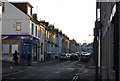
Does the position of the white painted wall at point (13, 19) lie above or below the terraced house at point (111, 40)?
above

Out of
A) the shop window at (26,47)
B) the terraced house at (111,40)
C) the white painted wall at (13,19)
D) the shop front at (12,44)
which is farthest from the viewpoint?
the shop window at (26,47)

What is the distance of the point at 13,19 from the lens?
51.2 metres

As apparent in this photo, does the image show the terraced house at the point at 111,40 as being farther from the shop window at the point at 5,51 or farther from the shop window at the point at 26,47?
the shop window at the point at 26,47

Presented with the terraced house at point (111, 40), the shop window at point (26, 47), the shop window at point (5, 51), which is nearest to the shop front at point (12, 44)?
the shop window at point (5, 51)

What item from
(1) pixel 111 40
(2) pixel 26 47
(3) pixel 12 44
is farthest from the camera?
(2) pixel 26 47

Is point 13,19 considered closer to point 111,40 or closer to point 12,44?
point 12,44

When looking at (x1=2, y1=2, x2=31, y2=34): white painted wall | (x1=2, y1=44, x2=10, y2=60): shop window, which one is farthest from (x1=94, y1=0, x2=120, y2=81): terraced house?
(x1=2, y1=44, x2=10, y2=60): shop window

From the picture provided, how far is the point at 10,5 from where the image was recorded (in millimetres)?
51219

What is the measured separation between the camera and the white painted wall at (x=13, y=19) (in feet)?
165

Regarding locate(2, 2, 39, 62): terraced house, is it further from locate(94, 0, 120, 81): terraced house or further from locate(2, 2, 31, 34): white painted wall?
locate(94, 0, 120, 81): terraced house

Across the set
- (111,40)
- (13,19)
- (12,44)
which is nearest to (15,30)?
(13,19)

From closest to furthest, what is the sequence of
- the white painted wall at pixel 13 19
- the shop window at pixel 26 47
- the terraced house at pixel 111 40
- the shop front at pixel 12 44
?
the terraced house at pixel 111 40
the white painted wall at pixel 13 19
the shop front at pixel 12 44
the shop window at pixel 26 47

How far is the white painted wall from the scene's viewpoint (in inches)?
1984

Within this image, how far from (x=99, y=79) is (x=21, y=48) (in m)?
34.2
